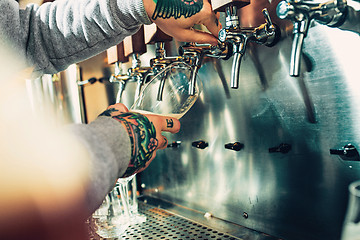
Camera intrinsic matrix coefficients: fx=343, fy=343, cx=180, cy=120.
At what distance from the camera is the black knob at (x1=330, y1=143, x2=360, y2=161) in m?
0.73

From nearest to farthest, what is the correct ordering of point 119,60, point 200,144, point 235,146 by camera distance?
1. point 235,146
2. point 200,144
3. point 119,60

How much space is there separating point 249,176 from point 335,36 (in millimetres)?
450

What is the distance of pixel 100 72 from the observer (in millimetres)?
1802

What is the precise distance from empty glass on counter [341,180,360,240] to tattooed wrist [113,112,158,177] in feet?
1.45

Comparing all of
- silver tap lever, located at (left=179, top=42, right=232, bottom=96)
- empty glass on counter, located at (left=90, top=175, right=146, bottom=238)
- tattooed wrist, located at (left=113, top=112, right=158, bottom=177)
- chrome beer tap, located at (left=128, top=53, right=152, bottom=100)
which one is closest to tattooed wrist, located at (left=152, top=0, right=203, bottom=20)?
silver tap lever, located at (left=179, top=42, right=232, bottom=96)

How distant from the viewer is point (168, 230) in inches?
42.6

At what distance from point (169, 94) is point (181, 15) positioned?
0.74 ft

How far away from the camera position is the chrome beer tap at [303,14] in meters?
0.58

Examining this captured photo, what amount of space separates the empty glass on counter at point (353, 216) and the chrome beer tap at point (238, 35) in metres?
0.34

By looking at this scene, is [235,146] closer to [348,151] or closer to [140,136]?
[348,151]

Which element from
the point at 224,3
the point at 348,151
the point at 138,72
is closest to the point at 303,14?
the point at 224,3

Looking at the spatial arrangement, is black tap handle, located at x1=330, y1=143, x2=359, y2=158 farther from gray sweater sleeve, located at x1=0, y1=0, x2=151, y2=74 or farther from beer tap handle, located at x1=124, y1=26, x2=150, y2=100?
beer tap handle, located at x1=124, y1=26, x2=150, y2=100

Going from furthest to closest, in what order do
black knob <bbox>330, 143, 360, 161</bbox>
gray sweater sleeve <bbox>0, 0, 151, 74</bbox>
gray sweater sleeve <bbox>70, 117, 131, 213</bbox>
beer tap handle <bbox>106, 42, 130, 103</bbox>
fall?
beer tap handle <bbox>106, 42, 130, 103</bbox>, gray sweater sleeve <bbox>0, 0, 151, 74</bbox>, black knob <bbox>330, 143, 360, 161</bbox>, gray sweater sleeve <bbox>70, 117, 131, 213</bbox>

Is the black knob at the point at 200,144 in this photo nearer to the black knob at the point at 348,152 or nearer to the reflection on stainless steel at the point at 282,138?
the reflection on stainless steel at the point at 282,138
